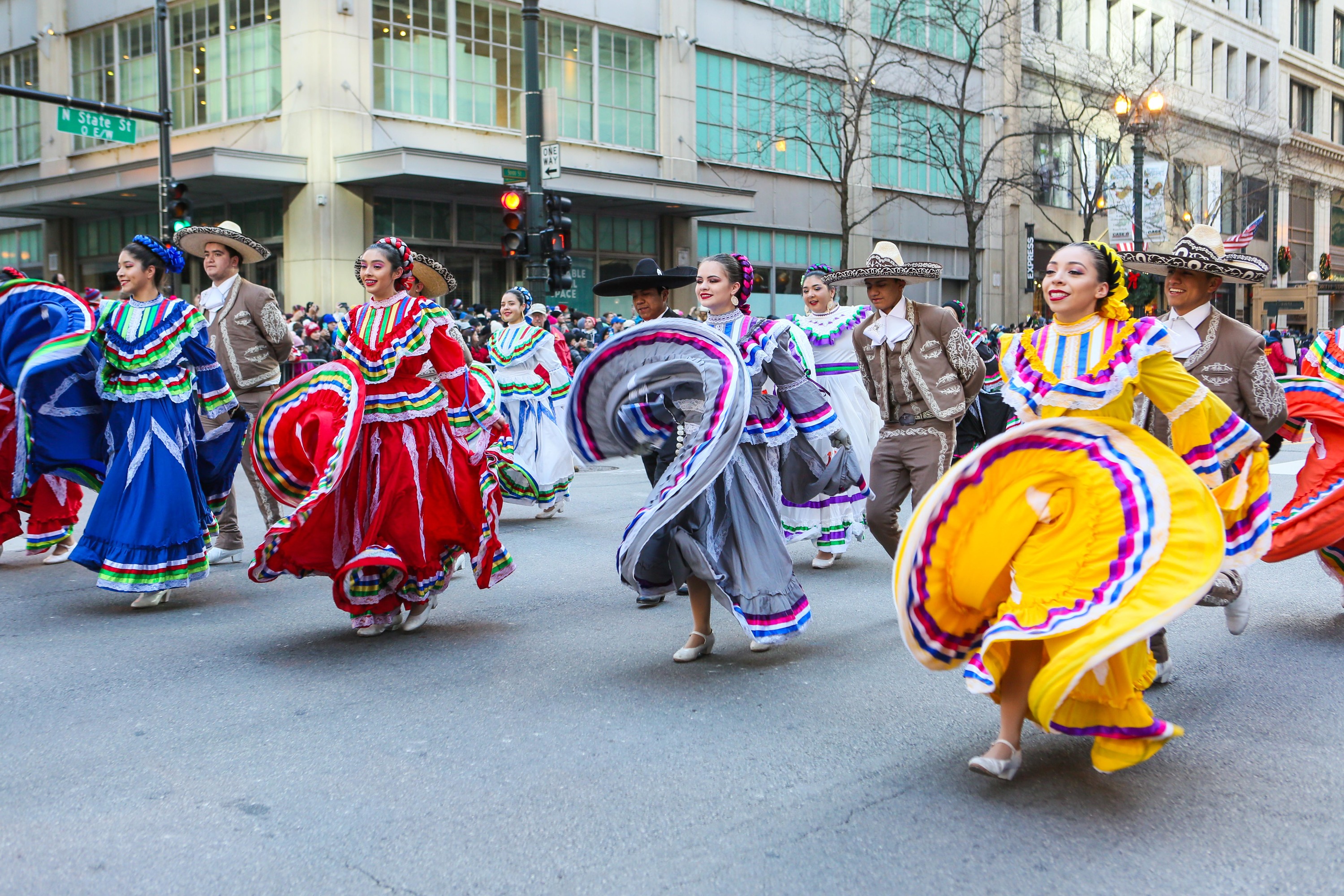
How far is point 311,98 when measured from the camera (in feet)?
71.6

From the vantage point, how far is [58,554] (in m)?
8.41

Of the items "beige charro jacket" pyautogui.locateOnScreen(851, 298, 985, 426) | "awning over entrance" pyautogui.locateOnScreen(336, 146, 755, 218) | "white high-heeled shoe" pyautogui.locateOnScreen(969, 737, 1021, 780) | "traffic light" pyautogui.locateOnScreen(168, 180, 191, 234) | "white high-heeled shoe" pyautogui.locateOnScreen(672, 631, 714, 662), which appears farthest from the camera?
"awning over entrance" pyautogui.locateOnScreen(336, 146, 755, 218)

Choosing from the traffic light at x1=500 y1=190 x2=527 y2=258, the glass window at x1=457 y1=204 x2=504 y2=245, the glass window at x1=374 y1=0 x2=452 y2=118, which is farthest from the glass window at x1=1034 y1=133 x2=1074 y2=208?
the traffic light at x1=500 y1=190 x2=527 y2=258

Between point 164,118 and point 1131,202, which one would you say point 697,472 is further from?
point 1131,202

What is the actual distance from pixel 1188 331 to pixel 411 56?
19517mm

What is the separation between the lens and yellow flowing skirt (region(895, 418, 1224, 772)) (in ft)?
12.2

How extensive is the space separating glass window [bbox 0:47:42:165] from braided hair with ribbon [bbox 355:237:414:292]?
24.8m

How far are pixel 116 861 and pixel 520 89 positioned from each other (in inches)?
887

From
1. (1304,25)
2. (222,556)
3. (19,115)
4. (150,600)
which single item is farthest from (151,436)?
(1304,25)

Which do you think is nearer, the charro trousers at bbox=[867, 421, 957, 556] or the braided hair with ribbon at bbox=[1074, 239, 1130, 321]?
the braided hair with ribbon at bbox=[1074, 239, 1130, 321]

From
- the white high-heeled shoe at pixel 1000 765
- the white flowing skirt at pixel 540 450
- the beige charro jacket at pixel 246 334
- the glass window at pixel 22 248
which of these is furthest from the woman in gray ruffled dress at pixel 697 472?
the glass window at pixel 22 248

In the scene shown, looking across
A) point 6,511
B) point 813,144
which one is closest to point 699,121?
point 813,144

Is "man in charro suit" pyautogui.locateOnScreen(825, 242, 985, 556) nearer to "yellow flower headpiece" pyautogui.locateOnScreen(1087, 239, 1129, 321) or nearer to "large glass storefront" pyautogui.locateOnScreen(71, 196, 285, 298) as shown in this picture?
"yellow flower headpiece" pyautogui.locateOnScreen(1087, 239, 1129, 321)

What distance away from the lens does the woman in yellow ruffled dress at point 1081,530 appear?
3773mm
